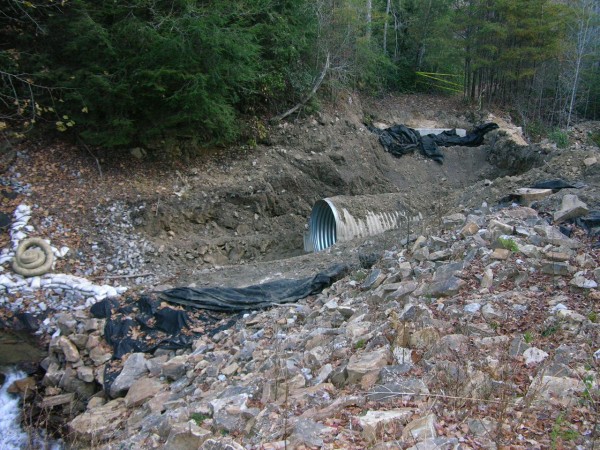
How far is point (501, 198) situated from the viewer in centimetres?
822

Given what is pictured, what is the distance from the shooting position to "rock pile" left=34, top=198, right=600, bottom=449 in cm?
303

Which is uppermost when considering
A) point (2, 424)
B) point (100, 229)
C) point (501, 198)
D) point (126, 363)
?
point (501, 198)

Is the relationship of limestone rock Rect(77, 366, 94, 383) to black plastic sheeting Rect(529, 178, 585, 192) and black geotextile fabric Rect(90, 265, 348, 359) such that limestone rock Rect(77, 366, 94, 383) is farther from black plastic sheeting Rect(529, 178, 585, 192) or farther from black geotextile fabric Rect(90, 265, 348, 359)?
black plastic sheeting Rect(529, 178, 585, 192)

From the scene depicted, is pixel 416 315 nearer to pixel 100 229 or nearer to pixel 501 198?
pixel 501 198

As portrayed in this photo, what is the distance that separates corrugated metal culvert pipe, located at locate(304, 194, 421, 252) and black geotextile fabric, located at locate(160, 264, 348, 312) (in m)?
2.35

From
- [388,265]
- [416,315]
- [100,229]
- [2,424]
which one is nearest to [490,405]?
[416,315]

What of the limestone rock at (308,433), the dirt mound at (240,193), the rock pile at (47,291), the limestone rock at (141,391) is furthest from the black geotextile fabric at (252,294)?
the limestone rock at (308,433)

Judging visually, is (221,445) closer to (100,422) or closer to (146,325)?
(100,422)

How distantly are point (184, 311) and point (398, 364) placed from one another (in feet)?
12.8

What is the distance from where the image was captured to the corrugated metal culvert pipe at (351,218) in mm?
9766

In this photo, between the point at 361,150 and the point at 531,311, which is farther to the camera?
the point at 361,150

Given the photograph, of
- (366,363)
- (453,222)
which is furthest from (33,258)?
(366,363)

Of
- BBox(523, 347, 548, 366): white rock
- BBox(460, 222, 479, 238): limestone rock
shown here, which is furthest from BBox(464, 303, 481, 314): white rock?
BBox(460, 222, 479, 238): limestone rock

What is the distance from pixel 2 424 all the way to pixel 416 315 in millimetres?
4745
